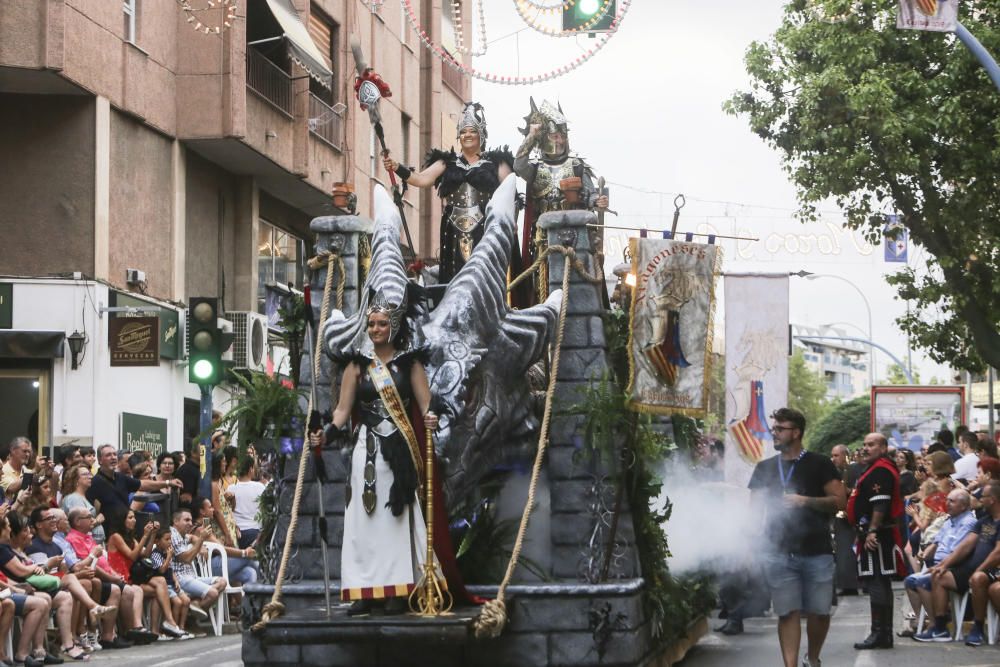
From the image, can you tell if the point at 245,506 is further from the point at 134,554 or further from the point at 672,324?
the point at 672,324

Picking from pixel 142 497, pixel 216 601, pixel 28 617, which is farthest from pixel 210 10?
pixel 28 617

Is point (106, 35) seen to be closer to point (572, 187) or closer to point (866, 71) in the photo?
point (866, 71)

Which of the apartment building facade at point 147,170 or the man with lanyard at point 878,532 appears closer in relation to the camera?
the man with lanyard at point 878,532

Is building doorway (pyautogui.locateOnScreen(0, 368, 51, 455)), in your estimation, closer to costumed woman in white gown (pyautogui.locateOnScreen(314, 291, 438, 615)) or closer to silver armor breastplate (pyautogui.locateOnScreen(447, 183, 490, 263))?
silver armor breastplate (pyautogui.locateOnScreen(447, 183, 490, 263))

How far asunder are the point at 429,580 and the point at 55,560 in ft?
22.1

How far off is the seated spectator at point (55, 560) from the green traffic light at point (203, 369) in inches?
92.5

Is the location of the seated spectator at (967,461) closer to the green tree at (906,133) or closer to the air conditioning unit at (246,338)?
the green tree at (906,133)

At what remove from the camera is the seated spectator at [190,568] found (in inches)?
773

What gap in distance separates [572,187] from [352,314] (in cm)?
196

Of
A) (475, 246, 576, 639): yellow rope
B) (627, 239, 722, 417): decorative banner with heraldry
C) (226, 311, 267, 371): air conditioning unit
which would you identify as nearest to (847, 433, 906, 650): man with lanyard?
(627, 239, 722, 417): decorative banner with heraldry

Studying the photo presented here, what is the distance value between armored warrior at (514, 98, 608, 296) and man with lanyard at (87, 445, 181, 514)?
20.7 ft

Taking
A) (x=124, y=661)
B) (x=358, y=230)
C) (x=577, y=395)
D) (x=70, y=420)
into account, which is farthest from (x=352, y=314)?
(x=70, y=420)

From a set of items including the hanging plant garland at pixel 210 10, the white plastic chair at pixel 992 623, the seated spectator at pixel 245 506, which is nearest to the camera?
the white plastic chair at pixel 992 623

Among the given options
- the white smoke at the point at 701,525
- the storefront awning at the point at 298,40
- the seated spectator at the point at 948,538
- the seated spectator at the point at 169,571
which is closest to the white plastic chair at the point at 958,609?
the seated spectator at the point at 948,538
